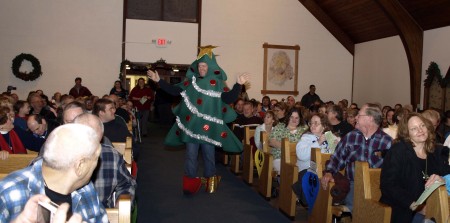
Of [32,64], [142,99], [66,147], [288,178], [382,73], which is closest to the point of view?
[66,147]

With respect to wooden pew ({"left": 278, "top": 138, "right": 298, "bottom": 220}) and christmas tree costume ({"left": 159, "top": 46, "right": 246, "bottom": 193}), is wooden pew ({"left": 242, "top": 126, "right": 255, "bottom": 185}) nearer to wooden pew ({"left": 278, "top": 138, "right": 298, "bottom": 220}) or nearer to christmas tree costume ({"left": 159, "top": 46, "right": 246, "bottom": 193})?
christmas tree costume ({"left": 159, "top": 46, "right": 246, "bottom": 193})

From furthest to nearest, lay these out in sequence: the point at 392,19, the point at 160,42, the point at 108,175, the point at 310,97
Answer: the point at 310,97
the point at 160,42
the point at 392,19
the point at 108,175

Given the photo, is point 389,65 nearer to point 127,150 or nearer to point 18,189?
point 127,150

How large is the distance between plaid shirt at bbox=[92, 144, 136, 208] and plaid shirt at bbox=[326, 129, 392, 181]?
2050 millimetres

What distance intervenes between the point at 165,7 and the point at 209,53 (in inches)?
377

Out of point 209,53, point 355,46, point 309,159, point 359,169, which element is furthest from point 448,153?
point 355,46

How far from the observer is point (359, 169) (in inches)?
148

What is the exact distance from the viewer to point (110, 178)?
323 cm

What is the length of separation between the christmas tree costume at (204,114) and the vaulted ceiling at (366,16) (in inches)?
311

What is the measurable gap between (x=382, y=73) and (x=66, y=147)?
Result: 14.7 meters

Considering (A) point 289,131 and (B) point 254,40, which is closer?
(A) point 289,131

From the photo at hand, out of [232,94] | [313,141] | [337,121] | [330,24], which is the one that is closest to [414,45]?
[330,24]

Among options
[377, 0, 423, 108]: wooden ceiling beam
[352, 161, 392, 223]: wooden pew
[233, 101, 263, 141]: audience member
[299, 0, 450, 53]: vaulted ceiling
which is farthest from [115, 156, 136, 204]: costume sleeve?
[377, 0, 423, 108]: wooden ceiling beam

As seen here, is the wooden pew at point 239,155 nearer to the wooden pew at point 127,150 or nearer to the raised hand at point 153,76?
the raised hand at point 153,76
